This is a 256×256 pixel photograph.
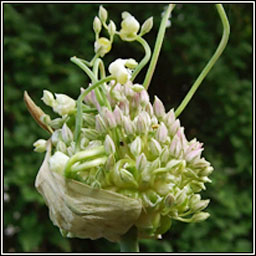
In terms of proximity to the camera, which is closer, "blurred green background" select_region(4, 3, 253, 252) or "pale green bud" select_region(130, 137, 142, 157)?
"pale green bud" select_region(130, 137, 142, 157)

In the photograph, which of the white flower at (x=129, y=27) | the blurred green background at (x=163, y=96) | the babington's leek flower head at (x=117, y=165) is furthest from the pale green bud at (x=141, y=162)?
the blurred green background at (x=163, y=96)

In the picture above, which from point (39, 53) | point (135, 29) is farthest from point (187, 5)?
point (135, 29)

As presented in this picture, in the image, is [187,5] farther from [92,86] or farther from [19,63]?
[92,86]

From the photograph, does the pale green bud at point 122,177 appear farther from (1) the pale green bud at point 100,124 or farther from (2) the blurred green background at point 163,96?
(2) the blurred green background at point 163,96

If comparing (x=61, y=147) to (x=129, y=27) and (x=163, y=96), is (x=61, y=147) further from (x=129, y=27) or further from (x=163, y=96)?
(x=163, y=96)

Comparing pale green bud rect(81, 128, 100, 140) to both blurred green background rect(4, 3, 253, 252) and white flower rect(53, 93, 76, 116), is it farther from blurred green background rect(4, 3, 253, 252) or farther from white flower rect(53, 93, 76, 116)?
blurred green background rect(4, 3, 253, 252)

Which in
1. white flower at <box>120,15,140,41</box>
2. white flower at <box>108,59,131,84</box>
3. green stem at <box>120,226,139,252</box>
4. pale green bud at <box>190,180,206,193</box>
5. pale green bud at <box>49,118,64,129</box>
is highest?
white flower at <box>120,15,140,41</box>

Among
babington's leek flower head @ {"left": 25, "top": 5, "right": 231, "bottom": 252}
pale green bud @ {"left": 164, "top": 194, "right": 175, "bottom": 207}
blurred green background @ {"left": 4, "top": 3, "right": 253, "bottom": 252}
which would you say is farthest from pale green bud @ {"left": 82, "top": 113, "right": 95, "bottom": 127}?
blurred green background @ {"left": 4, "top": 3, "right": 253, "bottom": 252}
